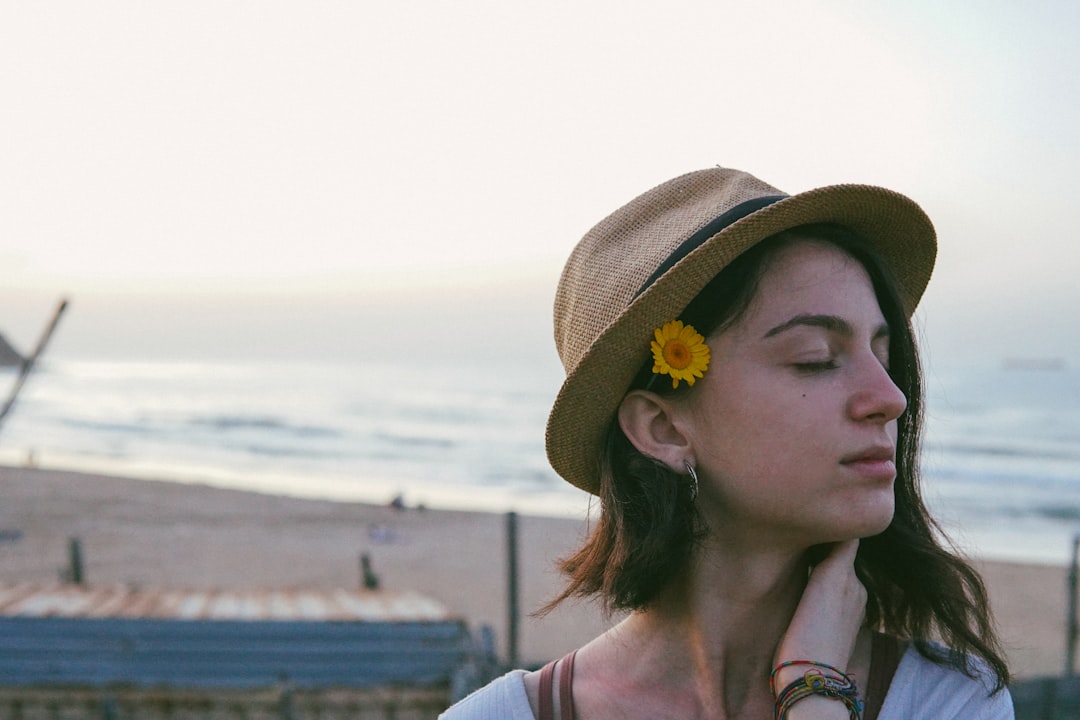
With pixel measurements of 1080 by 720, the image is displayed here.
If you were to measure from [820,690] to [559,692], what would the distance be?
0.47 m

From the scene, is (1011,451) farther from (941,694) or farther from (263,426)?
(941,694)

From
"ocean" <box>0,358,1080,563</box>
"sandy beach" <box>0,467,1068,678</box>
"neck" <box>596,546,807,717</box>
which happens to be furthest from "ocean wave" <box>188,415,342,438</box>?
"neck" <box>596,546,807,717</box>

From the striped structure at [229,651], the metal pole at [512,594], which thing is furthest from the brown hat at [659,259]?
the metal pole at [512,594]

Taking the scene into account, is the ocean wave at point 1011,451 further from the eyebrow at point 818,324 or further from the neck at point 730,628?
the eyebrow at point 818,324

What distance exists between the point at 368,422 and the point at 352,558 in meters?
25.5

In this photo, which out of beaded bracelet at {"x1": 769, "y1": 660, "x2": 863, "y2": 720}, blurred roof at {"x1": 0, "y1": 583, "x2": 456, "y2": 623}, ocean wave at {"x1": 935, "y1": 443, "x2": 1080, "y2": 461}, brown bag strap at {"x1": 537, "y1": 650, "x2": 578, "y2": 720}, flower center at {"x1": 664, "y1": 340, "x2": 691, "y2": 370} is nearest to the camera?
beaded bracelet at {"x1": 769, "y1": 660, "x2": 863, "y2": 720}

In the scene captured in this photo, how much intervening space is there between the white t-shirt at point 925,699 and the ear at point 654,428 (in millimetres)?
490

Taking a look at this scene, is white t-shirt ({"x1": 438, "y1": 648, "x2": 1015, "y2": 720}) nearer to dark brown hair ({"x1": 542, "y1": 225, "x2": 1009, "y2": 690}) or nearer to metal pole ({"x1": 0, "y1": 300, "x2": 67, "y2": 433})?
dark brown hair ({"x1": 542, "y1": 225, "x2": 1009, "y2": 690})

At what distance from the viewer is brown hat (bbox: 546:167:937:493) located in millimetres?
1537

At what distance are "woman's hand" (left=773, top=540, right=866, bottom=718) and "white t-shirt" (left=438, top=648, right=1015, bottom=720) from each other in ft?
0.31

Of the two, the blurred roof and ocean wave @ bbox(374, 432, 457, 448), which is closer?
the blurred roof

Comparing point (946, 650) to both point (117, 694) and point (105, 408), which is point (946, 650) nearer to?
point (117, 694)

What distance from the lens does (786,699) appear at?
150cm

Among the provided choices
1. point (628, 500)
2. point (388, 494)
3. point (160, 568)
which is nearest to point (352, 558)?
point (160, 568)
